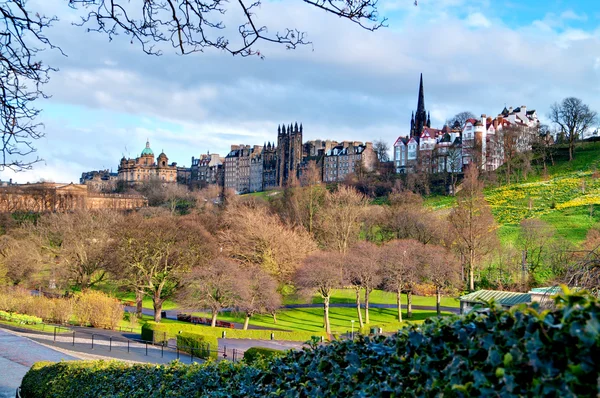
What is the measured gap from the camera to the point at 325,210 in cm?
6147

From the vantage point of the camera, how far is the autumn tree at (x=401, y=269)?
41.5 m

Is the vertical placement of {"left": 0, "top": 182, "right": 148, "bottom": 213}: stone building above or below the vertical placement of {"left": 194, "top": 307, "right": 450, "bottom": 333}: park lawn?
above

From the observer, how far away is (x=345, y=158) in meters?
134

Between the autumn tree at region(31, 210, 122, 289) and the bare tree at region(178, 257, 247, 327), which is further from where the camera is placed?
the autumn tree at region(31, 210, 122, 289)

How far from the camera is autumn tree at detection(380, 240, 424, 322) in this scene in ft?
136

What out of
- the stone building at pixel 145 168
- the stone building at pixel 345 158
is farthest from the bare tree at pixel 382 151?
the stone building at pixel 145 168

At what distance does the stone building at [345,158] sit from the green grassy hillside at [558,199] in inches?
1800

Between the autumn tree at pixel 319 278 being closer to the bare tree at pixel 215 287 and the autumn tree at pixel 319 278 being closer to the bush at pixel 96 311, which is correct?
the bare tree at pixel 215 287

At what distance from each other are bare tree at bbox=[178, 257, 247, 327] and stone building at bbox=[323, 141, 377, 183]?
89.5 meters

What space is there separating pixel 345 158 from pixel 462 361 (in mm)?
130578

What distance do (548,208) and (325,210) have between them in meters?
25.6

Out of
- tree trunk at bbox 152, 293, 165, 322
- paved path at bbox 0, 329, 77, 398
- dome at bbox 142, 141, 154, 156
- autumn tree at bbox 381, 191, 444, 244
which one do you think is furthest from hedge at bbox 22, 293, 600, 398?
dome at bbox 142, 141, 154, 156

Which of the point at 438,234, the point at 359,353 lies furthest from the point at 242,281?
the point at 359,353

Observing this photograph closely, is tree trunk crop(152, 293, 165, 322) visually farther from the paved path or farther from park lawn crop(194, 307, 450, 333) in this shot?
the paved path
